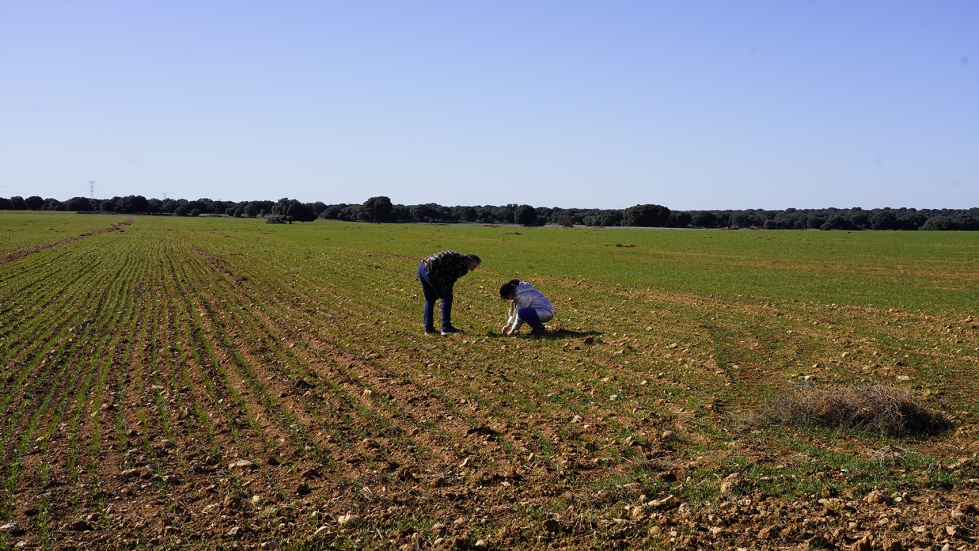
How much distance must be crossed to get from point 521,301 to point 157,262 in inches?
1231

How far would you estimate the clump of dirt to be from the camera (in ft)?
25.9

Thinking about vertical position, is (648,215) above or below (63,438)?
above

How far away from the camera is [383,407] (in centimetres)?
962

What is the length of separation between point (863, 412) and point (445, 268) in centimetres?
801

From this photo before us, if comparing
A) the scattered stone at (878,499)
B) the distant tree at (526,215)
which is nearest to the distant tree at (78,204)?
the distant tree at (526,215)

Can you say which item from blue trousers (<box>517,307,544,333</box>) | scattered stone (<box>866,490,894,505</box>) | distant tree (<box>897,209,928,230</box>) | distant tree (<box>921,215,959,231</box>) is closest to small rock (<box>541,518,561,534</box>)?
scattered stone (<box>866,490,894,505</box>)

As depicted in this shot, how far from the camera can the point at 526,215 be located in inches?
6097

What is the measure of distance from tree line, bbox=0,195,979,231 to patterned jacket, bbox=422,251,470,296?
110392 millimetres

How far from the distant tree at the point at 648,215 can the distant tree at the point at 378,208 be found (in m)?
51.0

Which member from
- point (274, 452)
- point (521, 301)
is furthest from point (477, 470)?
point (521, 301)

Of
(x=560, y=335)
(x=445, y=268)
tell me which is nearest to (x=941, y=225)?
(x=560, y=335)

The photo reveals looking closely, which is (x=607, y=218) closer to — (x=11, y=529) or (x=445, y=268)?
(x=445, y=268)

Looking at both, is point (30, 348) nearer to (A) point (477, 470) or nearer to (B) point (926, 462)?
(A) point (477, 470)

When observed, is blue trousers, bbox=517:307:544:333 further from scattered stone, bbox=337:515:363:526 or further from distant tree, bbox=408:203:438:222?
distant tree, bbox=408:203:438:222
